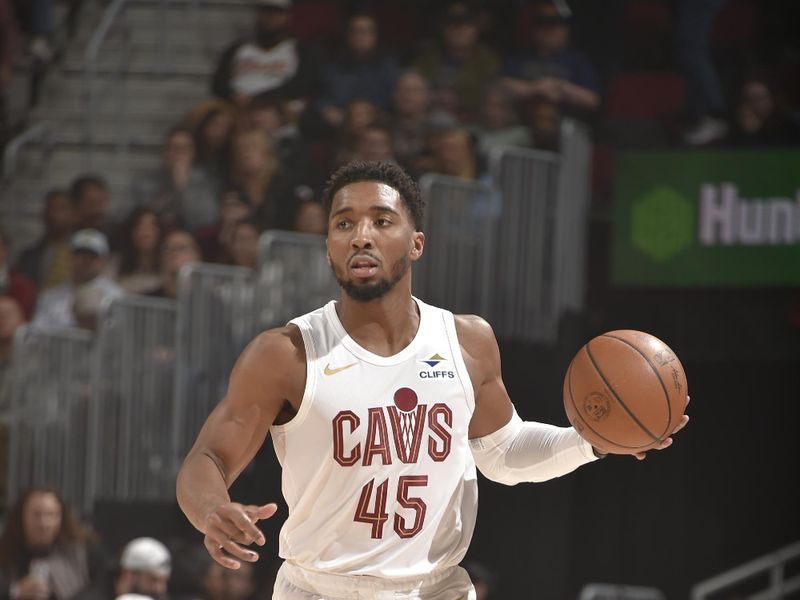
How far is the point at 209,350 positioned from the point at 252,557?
519 centimetres

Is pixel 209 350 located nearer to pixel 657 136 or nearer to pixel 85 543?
pixel 85 543

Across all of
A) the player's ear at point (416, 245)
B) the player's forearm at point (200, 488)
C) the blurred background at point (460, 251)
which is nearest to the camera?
the player's forearm at point (200, 488)

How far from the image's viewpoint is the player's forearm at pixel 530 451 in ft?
10.9

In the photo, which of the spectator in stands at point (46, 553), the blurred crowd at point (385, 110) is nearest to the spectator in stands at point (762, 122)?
the blurred crowd at point (385, 110)

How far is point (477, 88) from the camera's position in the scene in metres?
7.72

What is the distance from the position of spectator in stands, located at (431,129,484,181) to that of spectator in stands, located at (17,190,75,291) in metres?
2.62

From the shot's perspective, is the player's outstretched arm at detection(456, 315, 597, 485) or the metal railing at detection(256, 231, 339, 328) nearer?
the player's outstretched arm at detection(456, 315, 597, 485)

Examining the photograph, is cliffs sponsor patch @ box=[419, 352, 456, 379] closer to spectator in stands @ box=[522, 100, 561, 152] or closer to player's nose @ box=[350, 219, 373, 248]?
player's nose @ box=[350, 219, 373, 248]

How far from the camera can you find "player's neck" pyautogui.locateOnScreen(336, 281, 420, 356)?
3.24 meters

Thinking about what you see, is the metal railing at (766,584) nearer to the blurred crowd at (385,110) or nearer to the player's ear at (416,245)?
the blurred crowd at (385,110)

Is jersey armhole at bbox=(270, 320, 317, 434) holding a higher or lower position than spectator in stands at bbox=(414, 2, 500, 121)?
lower

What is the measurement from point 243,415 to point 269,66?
5416 mm

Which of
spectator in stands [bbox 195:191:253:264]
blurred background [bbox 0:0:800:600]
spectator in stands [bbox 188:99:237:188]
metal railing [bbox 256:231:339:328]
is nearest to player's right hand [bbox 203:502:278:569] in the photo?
blurred background [bbox 0:0:800:600]

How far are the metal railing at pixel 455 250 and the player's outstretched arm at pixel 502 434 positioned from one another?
402 centimetres
